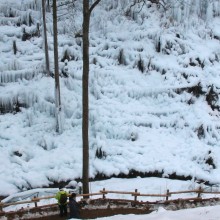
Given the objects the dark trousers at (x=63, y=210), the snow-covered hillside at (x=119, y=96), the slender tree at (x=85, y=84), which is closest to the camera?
the slender tree at (x=85, y=84)

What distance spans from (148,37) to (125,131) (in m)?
7.67

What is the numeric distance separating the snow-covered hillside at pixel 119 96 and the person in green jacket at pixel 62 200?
3.99 meters

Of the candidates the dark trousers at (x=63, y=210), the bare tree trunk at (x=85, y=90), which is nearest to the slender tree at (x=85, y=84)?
the bare tree trunk at (x=85, y=90)

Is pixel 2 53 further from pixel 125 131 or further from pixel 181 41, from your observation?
pixel 181 41

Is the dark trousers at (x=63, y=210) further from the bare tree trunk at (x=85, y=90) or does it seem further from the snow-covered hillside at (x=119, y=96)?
the snow-covered hillside at (x=119, y=96)

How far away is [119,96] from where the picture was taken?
62.8 feet

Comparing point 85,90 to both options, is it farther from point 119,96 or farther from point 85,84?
point 119,96

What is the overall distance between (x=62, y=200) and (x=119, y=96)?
9294 mm

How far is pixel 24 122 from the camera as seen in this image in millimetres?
17891

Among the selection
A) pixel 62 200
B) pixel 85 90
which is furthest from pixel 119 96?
pixel 62 200

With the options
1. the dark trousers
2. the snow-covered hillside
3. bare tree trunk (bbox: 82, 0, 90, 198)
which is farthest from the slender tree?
the snow-covered hillside

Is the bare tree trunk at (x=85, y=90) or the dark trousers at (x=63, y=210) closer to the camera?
the bare tree trunk at (x=85, y=90)

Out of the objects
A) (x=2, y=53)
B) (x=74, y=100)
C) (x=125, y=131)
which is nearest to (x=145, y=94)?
(x=125, y=131)

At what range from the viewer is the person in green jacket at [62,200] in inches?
431
